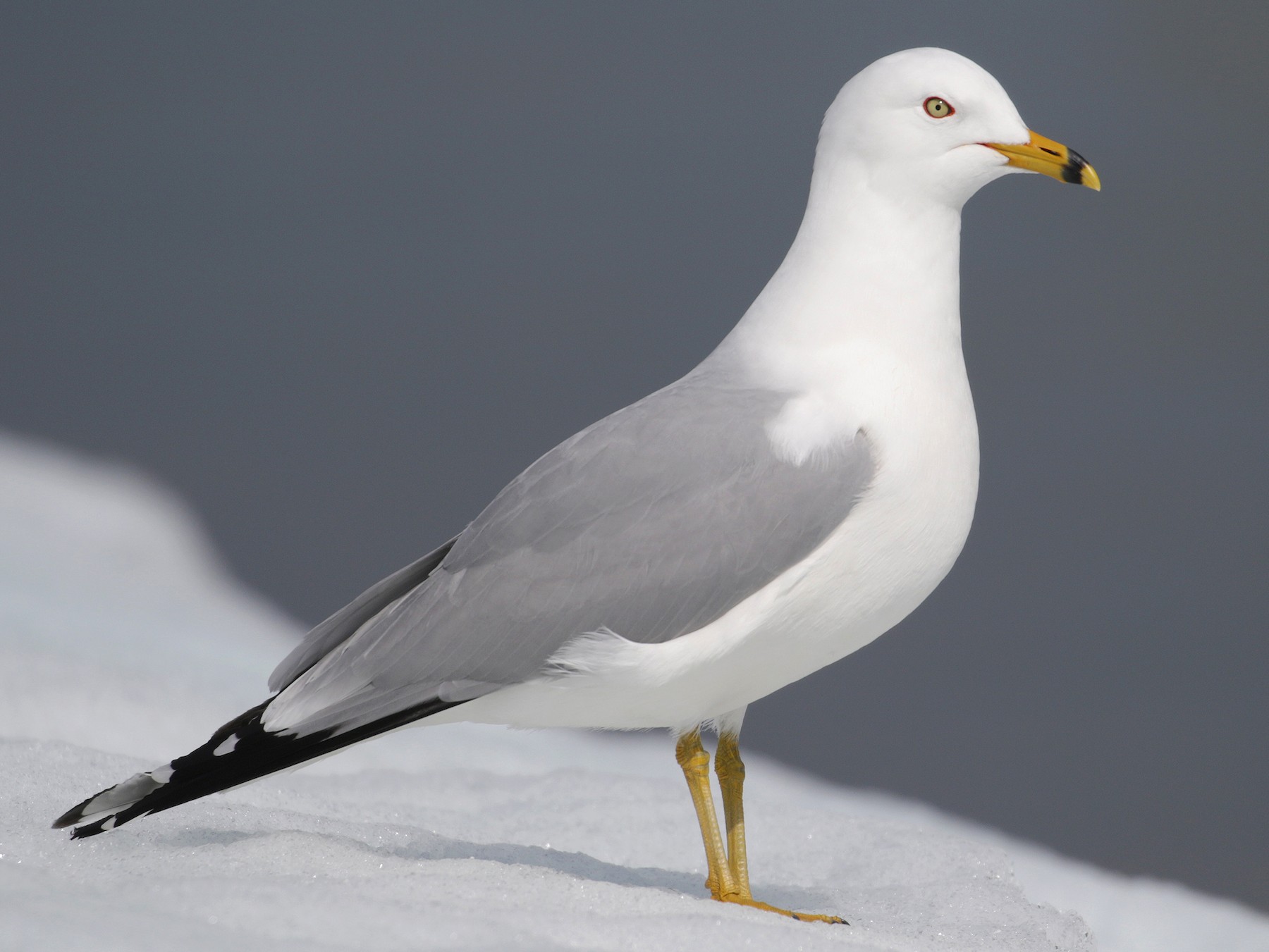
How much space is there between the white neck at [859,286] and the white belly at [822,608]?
92 mm

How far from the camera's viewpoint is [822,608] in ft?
5.84

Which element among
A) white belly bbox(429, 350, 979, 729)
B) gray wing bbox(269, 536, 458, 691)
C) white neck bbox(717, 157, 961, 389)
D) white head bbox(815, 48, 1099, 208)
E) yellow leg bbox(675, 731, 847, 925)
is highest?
white head bbox(815, 48, 1099, 208)

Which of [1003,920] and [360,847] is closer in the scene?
[360,847]

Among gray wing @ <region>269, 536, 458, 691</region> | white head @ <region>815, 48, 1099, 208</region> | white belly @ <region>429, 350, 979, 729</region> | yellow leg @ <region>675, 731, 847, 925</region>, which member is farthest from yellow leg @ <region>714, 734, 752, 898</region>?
white head @ <region>815, 48, 1099, 208</region>

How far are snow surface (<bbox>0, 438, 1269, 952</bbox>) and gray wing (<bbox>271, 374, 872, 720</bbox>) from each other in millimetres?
268

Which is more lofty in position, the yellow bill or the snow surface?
the yellow bill

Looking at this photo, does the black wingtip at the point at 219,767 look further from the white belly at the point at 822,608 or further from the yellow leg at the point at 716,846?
the yellow leg at the point at 716,846

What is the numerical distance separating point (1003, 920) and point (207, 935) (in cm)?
123

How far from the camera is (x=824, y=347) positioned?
189cm

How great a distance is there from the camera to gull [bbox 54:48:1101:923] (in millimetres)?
1752

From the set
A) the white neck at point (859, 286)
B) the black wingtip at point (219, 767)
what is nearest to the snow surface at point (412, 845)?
the black wingtip at point (219, 767)

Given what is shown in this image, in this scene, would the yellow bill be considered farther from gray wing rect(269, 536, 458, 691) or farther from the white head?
A: gray wing rect(269, 536, 458, 691)

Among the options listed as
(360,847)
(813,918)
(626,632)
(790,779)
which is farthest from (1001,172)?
(790,779)

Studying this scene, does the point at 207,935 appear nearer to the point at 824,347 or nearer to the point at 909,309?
the point at 824,347
